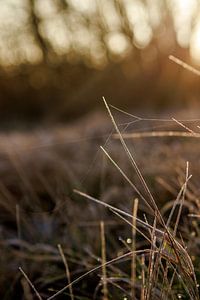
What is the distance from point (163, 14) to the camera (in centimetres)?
1093

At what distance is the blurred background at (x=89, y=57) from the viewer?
1085cm

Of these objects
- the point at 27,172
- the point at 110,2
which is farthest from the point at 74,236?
the point at 110,2

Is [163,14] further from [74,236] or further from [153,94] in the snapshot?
[74,236]

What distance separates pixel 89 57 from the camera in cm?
1457

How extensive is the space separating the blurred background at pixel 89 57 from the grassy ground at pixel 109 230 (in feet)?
21.6

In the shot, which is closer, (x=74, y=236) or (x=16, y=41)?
(x=74, y=236)

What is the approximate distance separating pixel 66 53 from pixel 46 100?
1588 millimetres

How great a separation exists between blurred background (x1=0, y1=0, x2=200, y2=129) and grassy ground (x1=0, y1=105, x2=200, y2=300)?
659cm

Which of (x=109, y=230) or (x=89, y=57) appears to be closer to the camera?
(x=109, y=230)

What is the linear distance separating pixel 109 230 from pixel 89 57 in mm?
12654

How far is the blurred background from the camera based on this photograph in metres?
10.9

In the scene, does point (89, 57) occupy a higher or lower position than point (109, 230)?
lower

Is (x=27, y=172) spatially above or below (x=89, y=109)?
above

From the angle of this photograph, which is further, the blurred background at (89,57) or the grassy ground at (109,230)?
the blurred background at (89,57)
